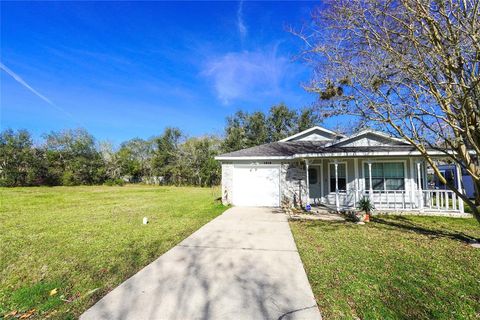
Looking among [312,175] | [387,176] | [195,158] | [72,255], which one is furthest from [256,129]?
[72,255]

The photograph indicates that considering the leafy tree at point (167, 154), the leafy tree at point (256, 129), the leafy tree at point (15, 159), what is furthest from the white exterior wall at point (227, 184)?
the leafy tree at point (15, 159)

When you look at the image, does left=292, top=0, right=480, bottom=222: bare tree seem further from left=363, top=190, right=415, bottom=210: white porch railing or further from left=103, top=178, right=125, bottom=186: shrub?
left=103, top=178, right=125, bottom=186: shrub

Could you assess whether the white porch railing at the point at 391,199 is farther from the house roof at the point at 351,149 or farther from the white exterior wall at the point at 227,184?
the white exterior wall at the point at 227,184

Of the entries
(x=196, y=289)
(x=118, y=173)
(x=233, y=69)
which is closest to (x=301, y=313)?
(x=196, y=289)

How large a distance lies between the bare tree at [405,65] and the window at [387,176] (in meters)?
4.85

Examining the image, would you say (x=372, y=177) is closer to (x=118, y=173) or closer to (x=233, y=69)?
(x=233, y=69)

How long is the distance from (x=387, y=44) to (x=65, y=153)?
4248 cm

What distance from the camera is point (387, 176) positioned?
445 inches

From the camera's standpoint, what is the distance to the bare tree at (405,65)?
479 cm

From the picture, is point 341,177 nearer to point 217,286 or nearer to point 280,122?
point 217,286

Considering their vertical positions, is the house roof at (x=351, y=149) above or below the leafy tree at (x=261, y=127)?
below

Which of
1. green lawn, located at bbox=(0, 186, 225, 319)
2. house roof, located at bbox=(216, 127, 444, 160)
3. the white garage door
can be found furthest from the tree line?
green lawn, located at bbox=(0, 186, 225, 319)

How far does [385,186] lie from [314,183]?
321 cm

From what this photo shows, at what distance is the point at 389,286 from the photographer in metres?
3.72
